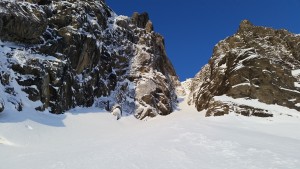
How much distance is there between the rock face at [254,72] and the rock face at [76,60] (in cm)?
1093

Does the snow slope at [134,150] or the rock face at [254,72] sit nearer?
the snow slope at [134,150]

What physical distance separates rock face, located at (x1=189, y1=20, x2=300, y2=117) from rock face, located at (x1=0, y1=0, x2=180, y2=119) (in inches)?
430

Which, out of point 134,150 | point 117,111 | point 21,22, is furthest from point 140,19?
point 134,150

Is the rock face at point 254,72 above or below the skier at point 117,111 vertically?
above

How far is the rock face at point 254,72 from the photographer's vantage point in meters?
48.8

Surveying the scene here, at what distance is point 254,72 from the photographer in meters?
52.1

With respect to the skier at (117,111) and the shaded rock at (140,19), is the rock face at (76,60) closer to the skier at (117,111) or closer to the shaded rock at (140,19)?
the skier at (117,111)

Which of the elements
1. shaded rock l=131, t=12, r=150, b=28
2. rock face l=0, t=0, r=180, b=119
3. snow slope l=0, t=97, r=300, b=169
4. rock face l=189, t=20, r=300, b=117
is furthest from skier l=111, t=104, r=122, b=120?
shaded rock l=131, t=12, r=150, b=28

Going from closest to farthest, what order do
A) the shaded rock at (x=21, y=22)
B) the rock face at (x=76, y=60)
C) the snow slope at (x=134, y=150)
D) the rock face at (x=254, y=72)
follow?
1. the snow slope at (x=134, y=150)
2. the rock face at (x=76, y=60)
3. the shaded rock at (x=21, y=22)
4. the rock face at (x=254, y=72)

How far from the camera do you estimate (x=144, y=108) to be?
56.3m

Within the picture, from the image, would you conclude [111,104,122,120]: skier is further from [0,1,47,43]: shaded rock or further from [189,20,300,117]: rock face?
[0,1,47,43]: shaded rock

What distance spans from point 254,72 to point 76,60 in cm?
2631

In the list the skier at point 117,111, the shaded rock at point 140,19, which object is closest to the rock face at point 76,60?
the skier at point 117,111

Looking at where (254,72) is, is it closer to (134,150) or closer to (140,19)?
(134,150)
